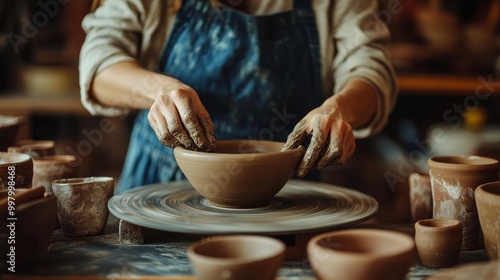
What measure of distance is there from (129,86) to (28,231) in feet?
2.10

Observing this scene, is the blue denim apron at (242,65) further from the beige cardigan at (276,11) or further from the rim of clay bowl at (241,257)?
the rim of clay bowl at (241,257)

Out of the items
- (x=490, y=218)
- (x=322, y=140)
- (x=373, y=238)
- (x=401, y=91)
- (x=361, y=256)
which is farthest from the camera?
(x=401, y=91)

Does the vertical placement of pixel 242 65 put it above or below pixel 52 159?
above

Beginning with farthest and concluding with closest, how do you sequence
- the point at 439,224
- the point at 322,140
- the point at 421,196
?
the point at 421,196 < the point at 322,140 < the point at 439,224

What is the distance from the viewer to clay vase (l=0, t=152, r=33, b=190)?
1.36 metres

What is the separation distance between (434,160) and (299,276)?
1.52 ft

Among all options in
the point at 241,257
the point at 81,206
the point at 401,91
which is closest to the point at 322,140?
the point at 241,257

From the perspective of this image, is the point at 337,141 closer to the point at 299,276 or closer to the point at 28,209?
the point at 299,276

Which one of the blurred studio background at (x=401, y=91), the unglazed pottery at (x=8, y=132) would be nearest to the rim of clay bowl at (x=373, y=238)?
the unglazed pottery at (x=8, y=132)

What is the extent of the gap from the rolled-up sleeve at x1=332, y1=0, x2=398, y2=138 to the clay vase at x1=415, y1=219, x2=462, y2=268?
A: 73 centimetres

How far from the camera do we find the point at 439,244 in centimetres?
124

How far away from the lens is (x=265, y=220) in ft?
4.42

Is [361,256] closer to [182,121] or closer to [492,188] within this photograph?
[492,188]

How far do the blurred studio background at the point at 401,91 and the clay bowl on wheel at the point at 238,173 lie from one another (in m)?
1.73
